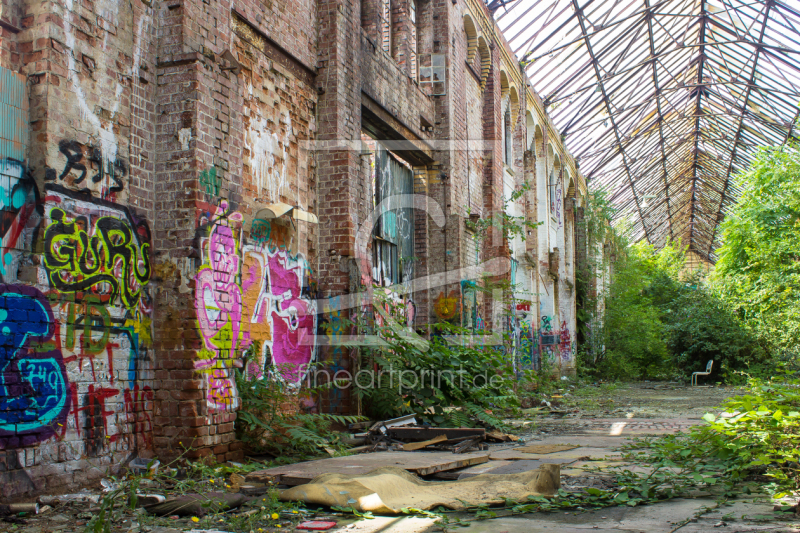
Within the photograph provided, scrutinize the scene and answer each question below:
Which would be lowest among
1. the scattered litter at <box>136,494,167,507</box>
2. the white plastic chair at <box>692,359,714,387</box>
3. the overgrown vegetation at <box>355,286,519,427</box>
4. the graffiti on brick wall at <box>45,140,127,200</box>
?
the white plastic chair at <box>692,359,714,387</box>

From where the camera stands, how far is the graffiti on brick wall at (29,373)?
415cm

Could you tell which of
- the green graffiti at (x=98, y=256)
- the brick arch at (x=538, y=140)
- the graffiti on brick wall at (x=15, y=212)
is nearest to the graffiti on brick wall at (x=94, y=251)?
the green graffiti at (x=98, y=256)

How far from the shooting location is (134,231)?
5.35 meters

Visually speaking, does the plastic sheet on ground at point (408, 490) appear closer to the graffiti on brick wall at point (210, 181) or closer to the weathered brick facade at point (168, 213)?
the weathered brick facade at point (168, 213)

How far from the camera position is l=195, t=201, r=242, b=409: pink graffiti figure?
18.4 feet

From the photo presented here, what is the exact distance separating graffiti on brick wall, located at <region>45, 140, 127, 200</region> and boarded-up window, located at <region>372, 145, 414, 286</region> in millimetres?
4990

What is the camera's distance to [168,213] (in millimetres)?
5551

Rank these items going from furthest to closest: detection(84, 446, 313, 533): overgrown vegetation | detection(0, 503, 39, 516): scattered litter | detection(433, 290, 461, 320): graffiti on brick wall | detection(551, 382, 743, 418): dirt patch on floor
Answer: detection(433, 290, 461, 320): graffiti on brick wall < detection(551, 382, 743, 418): dirt patch on floor < detection(0, 503, 39, 516): scattered litter < detection(84, 446, 313, 533): overgrown vegetation

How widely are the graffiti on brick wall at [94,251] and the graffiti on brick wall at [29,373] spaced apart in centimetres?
26

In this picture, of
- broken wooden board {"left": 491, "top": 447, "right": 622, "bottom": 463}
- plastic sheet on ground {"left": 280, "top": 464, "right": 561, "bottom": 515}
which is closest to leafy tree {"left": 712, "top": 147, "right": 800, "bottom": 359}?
Result: broken wooden board {"left": 491, "top": 447, "right": 622, "bottom": 463}

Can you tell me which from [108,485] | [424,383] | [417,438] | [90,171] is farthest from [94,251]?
[424,383]

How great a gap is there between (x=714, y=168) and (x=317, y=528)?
37.4 meters

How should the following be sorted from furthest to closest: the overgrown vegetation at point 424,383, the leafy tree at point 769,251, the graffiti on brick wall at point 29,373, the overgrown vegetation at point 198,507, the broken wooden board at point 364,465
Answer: the leafy tree at point 769,251 → the overgrown vegetation at point 424,383 → the broken wooden board at point 364,465 → the graffiti on brick wall at point 29,373 → the overgrown vegetation at point 198,507

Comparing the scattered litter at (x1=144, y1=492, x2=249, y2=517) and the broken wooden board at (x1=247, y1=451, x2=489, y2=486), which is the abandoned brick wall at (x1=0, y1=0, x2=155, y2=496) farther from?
the broken wooden board at (x1=247, y1=451, x2=489, y2=486)
